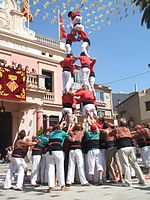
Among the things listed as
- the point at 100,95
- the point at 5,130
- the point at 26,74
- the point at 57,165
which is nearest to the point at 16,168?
the point at 57,165

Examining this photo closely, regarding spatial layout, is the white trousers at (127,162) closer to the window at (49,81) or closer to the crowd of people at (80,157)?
the crowd of people at (80,157)

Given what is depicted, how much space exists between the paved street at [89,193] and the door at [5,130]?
13.4 meters

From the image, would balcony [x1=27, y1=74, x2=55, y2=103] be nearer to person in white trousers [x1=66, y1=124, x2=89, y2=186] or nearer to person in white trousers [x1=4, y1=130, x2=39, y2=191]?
person in white trousers [x1=4, y1=130, x2=39, y2=191]

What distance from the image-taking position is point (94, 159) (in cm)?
816

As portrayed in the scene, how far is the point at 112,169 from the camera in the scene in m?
8.57

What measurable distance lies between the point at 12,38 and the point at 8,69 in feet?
15.6

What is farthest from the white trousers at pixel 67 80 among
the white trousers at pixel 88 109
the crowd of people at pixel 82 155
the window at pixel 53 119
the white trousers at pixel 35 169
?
the window at pixel 53 119

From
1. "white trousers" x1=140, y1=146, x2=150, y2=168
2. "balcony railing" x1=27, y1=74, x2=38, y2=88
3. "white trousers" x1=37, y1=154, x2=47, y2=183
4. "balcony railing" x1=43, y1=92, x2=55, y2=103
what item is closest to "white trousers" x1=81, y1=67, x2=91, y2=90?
"white trousers" x1=140, y1=146, x2=150, y2=168

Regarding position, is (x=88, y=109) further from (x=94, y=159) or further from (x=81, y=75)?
(x=94, y=159)

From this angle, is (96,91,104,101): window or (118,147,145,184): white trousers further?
(96,91,104,101): window

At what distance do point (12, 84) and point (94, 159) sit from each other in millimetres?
11136

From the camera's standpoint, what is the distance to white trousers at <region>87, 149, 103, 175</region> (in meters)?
8.04

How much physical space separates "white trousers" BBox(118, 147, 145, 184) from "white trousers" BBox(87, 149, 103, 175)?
2.64ft

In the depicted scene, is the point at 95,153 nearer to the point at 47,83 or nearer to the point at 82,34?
the point at 82,34
